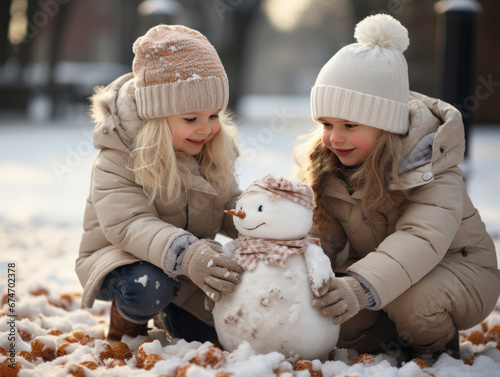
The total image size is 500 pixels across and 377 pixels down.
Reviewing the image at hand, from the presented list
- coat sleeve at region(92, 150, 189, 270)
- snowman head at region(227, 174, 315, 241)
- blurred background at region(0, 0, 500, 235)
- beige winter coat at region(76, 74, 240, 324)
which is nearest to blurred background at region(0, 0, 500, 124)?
blurred background at region(0, 0, 500, 235)

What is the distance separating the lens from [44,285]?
295cm

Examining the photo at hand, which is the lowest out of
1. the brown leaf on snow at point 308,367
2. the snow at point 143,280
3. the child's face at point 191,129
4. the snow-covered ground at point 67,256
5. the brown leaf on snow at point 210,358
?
the snow-covered ground at point 67,256

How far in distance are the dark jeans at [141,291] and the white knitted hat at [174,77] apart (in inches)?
22.7

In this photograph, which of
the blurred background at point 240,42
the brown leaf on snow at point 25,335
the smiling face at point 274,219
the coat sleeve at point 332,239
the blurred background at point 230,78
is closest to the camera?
the smiling face at point 274,219

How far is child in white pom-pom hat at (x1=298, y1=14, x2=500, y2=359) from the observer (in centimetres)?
204

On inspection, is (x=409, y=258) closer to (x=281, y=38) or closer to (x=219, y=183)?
(x=219, y=183)

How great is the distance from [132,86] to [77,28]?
2809 cm

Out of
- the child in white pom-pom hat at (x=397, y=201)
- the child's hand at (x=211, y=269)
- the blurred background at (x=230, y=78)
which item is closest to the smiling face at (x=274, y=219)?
the child's hand at (x=211, y=269)

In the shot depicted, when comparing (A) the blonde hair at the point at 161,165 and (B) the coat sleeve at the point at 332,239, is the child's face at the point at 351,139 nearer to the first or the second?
(B) the coat sleeve at the point at 332,239

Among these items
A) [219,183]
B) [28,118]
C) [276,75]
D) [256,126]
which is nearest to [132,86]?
[219,183]

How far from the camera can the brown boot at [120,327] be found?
2312 mm

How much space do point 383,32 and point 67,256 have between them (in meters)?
2.45

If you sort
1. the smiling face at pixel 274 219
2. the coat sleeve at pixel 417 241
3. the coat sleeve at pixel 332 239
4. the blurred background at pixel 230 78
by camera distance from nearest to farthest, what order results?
the smiling face at pixel 274 219, the coat sleeve at pixel 417 241, the coat sleeve at pixel 332 239, the blurred background at pixel 230 78

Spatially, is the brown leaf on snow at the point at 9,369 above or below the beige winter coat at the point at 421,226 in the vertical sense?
below
